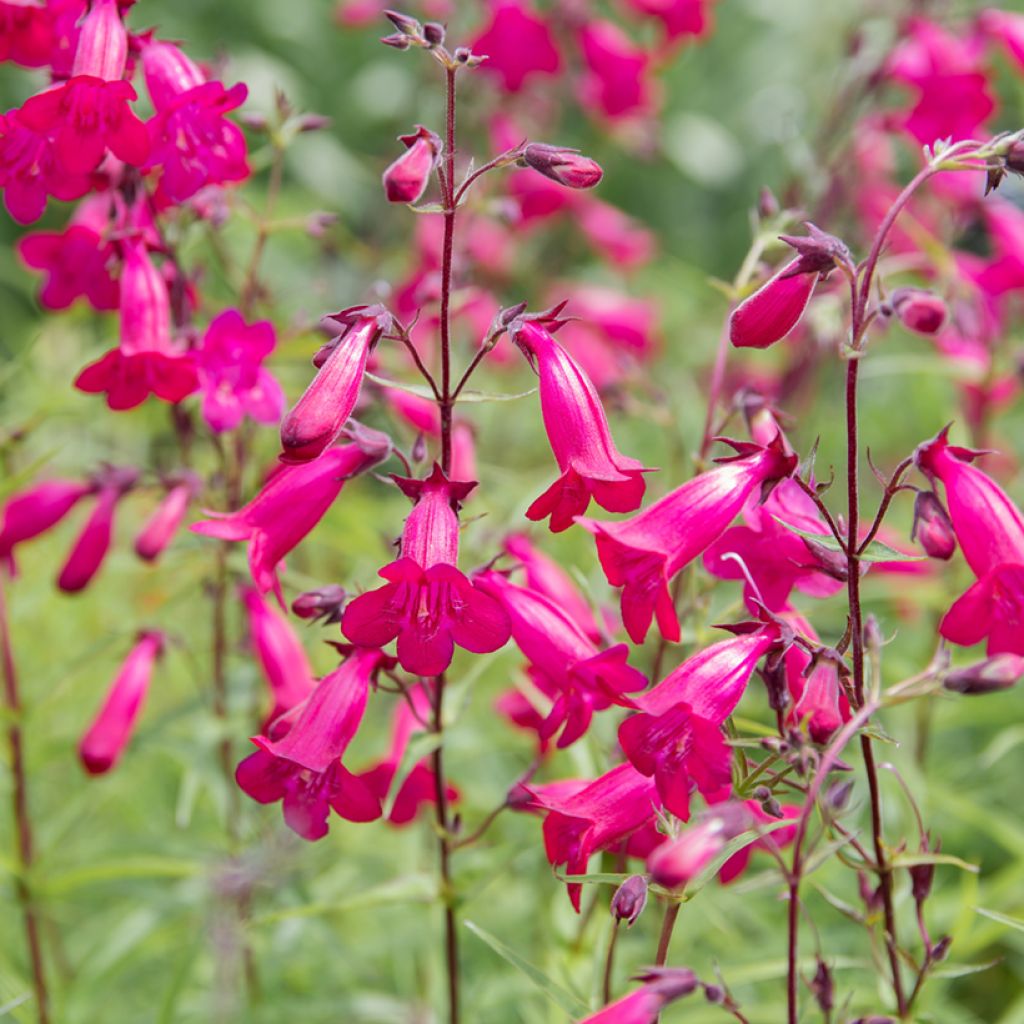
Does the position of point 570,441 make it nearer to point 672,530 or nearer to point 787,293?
point 672,530

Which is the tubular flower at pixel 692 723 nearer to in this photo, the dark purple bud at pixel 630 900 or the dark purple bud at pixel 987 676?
the dark purple bud at pixel 630 900

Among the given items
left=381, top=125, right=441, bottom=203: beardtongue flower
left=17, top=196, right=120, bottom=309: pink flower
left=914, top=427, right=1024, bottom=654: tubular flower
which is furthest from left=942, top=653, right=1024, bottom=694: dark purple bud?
left=17, top=196, right=120, bottom=309: pink flower

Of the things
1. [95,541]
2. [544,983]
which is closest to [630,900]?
[544,983]

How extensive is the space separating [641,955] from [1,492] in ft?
5.16

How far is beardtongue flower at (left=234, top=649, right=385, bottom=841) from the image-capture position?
5.71 feet

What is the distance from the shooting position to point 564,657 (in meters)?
1.78

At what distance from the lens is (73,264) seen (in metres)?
2.41

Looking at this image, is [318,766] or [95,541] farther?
[95,541]

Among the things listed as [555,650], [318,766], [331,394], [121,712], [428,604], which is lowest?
[121,712]

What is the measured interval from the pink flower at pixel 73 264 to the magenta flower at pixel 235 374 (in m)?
0.30

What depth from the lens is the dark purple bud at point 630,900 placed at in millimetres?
1515

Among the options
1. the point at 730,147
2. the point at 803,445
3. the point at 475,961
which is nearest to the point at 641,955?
the point at 475,961

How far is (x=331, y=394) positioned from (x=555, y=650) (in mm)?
491

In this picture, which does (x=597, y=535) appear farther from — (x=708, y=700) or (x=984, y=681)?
(x=984, y=681)
